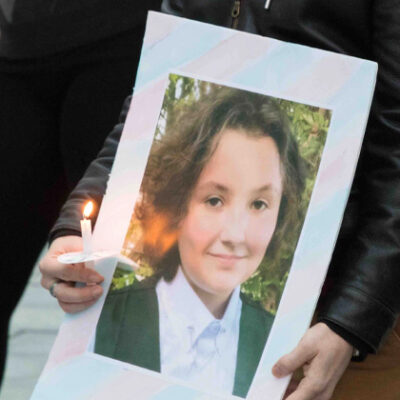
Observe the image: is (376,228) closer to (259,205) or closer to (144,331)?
(259,205)

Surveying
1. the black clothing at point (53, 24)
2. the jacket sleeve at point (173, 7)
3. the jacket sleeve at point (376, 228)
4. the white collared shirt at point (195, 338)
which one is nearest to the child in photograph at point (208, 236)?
the white collared shirt at point (195, 338)

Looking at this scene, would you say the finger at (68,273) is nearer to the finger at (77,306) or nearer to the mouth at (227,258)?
the finger at (77,306)

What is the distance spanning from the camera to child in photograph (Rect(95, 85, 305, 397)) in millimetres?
1329

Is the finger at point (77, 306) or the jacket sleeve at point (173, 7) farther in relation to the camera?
the jacket sleeve at point (173, 7)

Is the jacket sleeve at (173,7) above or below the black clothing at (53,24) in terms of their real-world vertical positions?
above

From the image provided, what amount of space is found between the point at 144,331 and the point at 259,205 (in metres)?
0.22

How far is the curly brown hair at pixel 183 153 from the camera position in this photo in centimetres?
137

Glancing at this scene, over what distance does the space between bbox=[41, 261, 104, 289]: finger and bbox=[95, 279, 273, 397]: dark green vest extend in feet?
0.12

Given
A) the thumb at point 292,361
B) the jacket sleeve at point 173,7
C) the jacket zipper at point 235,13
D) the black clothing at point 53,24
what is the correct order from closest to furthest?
the thumb at point 292,361
the jacket zipper at point 235,13
the jacket sleeve at point 173,7
the black clothing at point 53,24

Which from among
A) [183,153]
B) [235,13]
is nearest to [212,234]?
[183,153]

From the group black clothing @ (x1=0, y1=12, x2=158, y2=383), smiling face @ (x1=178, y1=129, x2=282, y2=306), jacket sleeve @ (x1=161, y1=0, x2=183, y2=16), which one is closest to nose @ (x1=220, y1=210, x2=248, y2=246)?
smiling face @ (x1=178, y1=129, x2=282, y2=306)

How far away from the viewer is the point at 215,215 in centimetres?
137

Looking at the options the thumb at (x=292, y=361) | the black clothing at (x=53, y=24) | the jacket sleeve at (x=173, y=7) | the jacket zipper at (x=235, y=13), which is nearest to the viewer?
the thumb at (x=292, y=361)

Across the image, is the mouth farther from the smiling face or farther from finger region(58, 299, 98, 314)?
finger region(58, 299, 98, 314)
